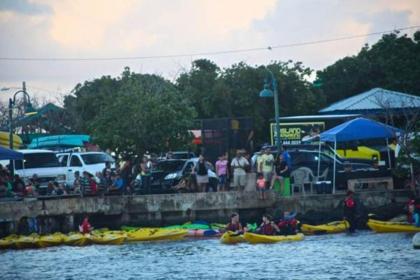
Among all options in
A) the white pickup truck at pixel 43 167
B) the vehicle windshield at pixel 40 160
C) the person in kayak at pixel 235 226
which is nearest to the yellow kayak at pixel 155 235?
Answer: the person in kayak at pixel 235 226

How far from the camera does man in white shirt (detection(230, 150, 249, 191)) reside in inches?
1559

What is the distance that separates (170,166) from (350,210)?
29.1ft

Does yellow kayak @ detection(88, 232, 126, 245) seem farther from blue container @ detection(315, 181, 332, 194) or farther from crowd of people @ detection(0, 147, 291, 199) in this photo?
blue container @ detection(315, 181, 332, 194)

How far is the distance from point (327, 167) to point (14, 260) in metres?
13.1

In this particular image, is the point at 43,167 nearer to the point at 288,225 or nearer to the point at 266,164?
the point at 266,164

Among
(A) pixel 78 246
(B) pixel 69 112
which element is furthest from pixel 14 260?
(B) pixel 69 112

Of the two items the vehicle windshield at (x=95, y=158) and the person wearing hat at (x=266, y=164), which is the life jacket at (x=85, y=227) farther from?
the vehicle windshield at (x=95, y=158)

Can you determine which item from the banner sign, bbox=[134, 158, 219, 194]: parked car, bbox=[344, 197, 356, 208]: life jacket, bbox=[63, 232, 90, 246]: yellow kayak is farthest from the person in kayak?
the banner sign

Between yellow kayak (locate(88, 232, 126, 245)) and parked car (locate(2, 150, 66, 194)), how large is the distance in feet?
24.8

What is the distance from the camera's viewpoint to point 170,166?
4400 cm

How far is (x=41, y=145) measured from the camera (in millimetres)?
55875

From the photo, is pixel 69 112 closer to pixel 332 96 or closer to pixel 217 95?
pixel 217 95

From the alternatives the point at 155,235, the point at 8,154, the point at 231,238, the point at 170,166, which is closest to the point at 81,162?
the point at 170,166

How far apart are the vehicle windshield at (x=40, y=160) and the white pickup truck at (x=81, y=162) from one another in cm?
52
